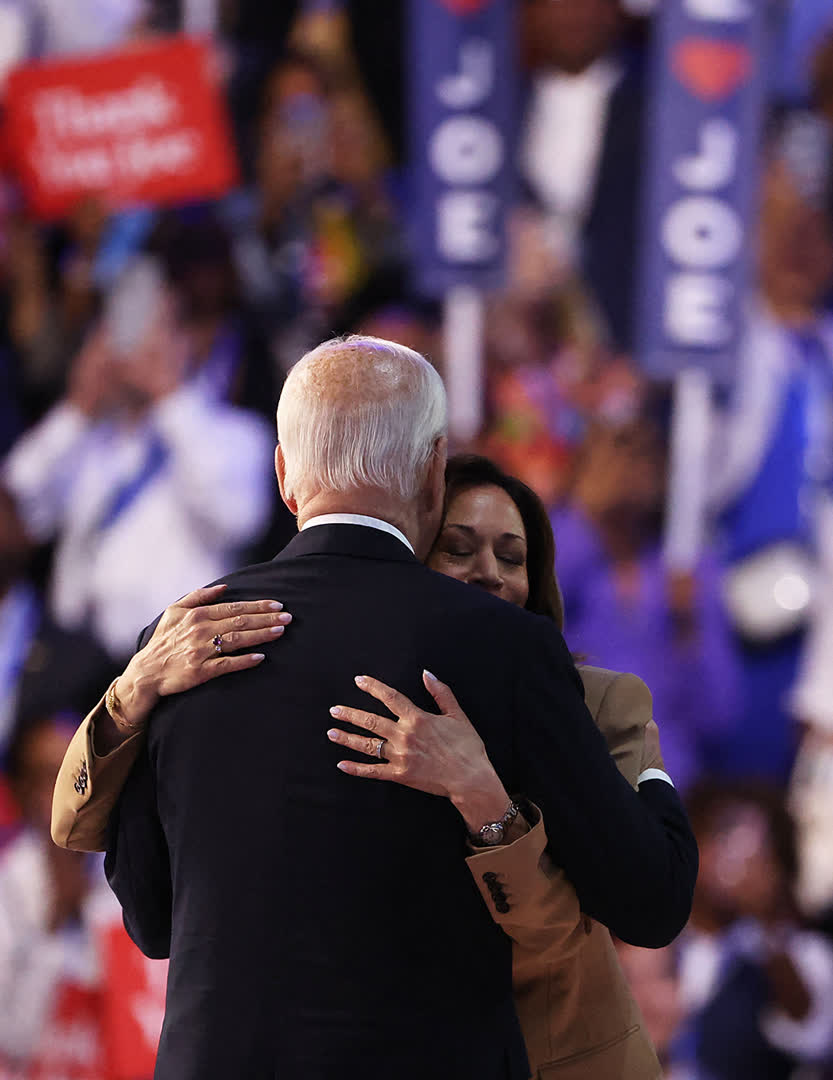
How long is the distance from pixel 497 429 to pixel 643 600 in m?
0.78

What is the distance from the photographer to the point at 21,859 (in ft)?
17.4

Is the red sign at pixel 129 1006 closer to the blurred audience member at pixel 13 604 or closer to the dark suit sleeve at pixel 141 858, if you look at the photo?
the blurred audience member at pixel 13 604

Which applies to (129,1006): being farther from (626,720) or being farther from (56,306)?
(626,720)

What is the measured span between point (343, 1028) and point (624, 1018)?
18.5 inches

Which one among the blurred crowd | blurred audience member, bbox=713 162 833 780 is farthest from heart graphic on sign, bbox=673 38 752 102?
blurred audience member, bbox=713 162 833 780

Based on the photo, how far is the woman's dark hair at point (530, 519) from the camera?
183 centimetres

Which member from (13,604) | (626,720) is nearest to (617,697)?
(626,720)

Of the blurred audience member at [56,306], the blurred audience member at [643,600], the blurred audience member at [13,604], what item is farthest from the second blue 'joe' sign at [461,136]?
the blurred audience member at [13,604]

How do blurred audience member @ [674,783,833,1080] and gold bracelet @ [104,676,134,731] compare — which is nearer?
gold bracelet @ [104,676,134,731]

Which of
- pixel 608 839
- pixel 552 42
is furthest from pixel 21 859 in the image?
pixel 608 839

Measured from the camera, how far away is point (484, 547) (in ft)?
5.79

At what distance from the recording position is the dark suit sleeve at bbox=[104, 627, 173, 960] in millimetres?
1432

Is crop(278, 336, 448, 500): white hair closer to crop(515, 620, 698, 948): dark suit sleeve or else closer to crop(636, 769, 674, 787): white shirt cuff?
crop(515, 620, 698, 948): dark suit sleeve

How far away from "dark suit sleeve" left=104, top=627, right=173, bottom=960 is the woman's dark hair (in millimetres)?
539
